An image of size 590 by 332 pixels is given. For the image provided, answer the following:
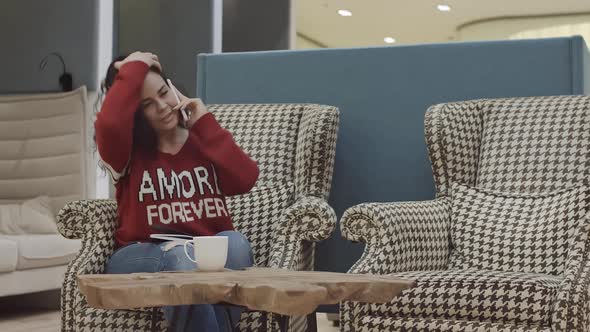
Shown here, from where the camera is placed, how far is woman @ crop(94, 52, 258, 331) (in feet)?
7.39

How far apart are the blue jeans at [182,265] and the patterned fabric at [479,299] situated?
35 centimetres

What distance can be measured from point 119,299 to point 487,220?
4.47ft

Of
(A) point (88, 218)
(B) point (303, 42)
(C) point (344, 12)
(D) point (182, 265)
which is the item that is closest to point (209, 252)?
(D) point (182, 265)

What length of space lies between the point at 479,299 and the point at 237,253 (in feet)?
1.90

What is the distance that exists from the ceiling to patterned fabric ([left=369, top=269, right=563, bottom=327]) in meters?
7.74

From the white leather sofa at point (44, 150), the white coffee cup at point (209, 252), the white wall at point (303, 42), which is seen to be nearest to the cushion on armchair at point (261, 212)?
the white coffee cup at point (209, 252)

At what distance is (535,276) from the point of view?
2.25m

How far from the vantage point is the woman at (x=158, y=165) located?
225 cm

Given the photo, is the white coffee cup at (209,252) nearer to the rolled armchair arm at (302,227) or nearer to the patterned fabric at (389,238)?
the patterned fabric at (389,238)

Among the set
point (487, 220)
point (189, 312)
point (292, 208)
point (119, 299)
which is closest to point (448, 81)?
point (487, 220)

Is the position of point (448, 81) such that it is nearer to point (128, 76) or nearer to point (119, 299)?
point (128, 76)

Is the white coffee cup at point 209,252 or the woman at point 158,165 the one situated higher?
the woman at point 158,165

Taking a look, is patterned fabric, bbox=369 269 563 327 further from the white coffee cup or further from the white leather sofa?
the white leather sofa

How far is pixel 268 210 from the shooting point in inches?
109
